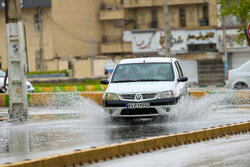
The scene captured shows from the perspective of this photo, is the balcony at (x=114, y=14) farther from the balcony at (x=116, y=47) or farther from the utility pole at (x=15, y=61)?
the utility pole at (x=15, y=61)

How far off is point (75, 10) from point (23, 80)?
55.1 m

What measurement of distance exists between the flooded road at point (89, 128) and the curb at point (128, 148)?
42.8 inches

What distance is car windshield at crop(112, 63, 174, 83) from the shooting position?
15.9 meters

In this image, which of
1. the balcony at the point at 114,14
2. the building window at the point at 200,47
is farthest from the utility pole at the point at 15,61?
the balcony at the point at 114,14

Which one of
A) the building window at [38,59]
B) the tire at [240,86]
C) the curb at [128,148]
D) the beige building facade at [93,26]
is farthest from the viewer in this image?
the building window at [38,59]

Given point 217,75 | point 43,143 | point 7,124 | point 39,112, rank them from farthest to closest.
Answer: point 217,75
point 39,112
point 7,124
point 43,143

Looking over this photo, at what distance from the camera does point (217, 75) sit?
180 feet

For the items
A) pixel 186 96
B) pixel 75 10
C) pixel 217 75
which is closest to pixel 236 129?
pixel 186 96

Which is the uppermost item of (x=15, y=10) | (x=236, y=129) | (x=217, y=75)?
(x=15, y=10)

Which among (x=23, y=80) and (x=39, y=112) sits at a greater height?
(x=23, y=80)

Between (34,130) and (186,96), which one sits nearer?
(34,130)

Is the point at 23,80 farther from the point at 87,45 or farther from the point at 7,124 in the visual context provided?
the point at 87,45

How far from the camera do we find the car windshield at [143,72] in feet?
52.1

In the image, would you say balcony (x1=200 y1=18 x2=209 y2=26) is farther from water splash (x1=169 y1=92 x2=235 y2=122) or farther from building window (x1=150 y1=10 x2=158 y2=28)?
water splash (x1=169 y1=92 x2=235 y2=122)
